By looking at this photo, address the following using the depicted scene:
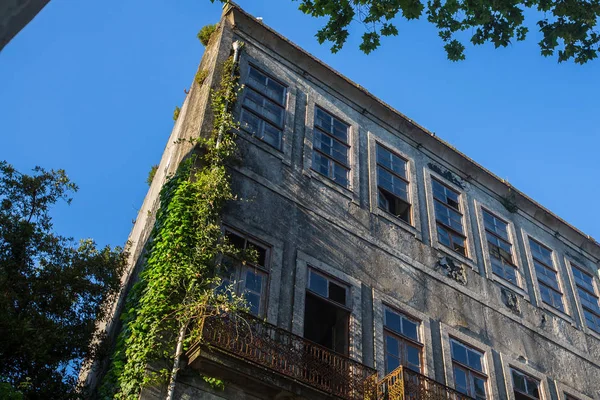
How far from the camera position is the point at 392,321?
1167 cm

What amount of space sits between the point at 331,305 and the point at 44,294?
4.33 metres

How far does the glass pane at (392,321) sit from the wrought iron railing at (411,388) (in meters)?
1.04

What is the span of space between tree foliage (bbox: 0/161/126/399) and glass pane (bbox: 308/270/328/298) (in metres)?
3.05

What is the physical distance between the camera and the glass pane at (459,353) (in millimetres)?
12195

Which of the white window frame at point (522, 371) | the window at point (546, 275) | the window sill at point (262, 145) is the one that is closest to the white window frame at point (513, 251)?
the window at point (546, 275)

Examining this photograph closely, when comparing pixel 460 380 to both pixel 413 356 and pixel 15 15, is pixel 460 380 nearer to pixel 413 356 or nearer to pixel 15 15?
pixel 413 356

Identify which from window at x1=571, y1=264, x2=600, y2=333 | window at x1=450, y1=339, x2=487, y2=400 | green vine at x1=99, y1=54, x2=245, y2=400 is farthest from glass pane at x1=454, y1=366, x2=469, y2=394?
window at x1=571, y1=264, x2=600, y2=333

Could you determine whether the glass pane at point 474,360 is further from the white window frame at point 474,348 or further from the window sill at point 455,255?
the window sill at point 455,255

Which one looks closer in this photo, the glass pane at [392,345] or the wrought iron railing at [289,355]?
the wrought iron railing at [289,355]

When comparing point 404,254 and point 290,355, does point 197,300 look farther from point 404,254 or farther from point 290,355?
point 404,254

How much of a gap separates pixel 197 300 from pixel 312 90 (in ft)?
21.3

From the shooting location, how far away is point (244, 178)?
451 inches

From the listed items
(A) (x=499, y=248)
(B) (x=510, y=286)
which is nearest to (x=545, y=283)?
(A) (x=499, y=248)

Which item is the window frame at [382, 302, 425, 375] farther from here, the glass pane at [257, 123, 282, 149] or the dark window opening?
the glass pane at [257, 123, 282, 149]
